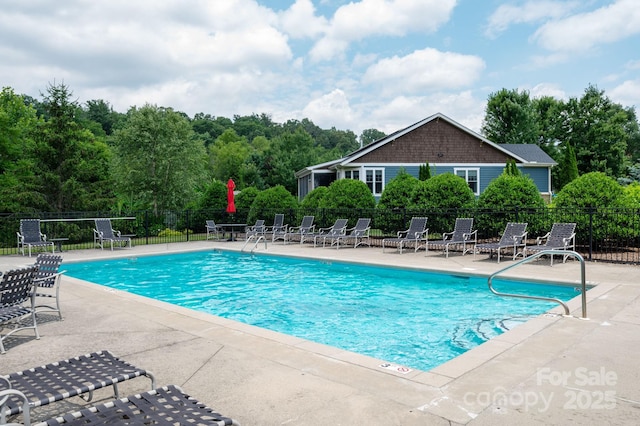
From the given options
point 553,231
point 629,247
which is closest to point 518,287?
point 553,231

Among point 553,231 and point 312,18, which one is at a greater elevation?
point 312,18

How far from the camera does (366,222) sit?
17.8 meters

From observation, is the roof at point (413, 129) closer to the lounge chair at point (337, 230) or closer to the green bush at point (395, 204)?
the green bush at point (395, 204)

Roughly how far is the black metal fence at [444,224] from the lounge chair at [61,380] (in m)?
12.2

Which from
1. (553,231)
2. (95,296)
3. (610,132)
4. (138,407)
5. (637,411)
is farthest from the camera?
(610,132)

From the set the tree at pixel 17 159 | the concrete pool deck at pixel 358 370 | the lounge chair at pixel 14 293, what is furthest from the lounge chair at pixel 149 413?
the tree at pixel 17 159

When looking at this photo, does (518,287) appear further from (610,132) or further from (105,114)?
(105,114)

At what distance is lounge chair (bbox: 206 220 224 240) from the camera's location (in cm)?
2210

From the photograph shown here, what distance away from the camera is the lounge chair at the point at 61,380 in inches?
118

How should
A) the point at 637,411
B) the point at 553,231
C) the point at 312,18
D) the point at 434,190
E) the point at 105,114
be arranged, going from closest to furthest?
the point at 637,411
the point at 553,231
the point at 434,190
the point at 312,18
the point at 105,114

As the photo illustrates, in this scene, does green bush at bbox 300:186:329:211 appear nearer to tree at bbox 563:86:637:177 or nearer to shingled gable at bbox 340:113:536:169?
shingled gable at bbox 340:113:536:169

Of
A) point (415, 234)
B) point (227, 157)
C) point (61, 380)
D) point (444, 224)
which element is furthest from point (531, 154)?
point (227, 157)

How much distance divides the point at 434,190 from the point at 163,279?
999 centimetres

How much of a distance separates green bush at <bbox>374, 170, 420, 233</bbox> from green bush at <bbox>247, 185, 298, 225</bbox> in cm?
496
